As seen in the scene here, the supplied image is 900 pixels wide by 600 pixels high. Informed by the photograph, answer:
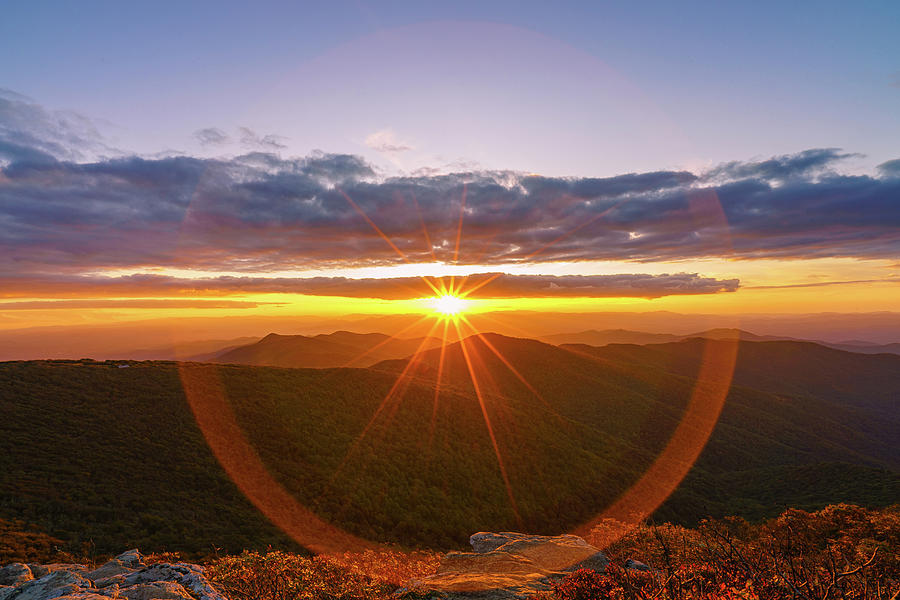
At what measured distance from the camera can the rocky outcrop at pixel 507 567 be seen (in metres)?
13.8

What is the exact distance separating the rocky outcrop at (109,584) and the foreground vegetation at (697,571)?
4.02ft

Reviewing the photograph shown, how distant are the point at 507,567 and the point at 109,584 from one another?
15.5 metres

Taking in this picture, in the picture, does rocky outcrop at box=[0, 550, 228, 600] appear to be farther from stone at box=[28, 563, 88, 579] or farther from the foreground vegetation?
the foreground vegetation

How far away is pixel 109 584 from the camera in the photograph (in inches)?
529

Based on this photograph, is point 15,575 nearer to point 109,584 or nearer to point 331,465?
point 109,584

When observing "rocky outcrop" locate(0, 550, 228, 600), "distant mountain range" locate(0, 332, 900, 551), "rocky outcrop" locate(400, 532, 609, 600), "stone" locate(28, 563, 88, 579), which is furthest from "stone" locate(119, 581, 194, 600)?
"distant mountain range" locate(0, 332, 900, 551)

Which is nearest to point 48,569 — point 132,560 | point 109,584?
point 132,560

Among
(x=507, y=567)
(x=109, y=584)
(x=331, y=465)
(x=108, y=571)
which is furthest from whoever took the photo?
(x=331, y=465)

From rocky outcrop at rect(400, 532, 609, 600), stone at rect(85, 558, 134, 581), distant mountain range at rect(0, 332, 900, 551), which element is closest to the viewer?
rocky outcrop at rect(400, 532, 609, 600)

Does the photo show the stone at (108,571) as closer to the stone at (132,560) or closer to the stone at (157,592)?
the stone at (132,560)

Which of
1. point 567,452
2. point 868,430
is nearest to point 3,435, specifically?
point 567,452

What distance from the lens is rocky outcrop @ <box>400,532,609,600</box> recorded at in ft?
45.3

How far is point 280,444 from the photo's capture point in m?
49.1

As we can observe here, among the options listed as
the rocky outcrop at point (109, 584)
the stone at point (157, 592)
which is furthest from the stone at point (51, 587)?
the stone at point (157, 592)
